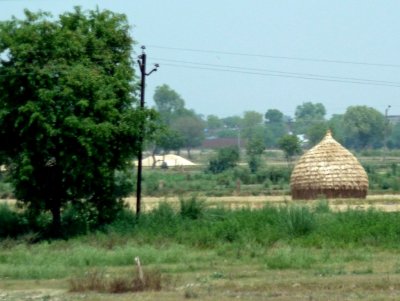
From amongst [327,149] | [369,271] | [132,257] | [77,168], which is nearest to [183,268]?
[132,257]

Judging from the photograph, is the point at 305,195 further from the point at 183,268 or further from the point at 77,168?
the point at 183,268

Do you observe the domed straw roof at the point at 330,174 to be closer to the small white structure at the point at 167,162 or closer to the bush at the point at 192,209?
the bush at the point at 192,209

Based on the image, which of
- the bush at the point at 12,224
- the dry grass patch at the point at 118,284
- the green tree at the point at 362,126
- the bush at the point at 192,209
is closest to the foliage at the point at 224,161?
the bush at the point at 192,209

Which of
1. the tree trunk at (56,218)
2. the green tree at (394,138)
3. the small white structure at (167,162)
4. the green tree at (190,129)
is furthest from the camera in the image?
the green tree at (394,138)

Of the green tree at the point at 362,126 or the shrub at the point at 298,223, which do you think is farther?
the green tree at the point at 362,126

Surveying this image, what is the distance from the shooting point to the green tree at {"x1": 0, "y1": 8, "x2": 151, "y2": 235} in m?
30.8

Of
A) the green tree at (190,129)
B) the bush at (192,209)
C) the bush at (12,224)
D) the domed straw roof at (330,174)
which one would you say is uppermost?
the green tree at (190,129)

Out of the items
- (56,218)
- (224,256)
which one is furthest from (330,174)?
(224,256)

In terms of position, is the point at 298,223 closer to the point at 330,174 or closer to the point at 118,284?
the point at 118,284

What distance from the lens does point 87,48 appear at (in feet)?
107

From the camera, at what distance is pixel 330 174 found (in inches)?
1753

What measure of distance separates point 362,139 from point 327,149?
362ft

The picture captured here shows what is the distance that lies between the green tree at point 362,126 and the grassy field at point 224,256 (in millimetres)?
113843

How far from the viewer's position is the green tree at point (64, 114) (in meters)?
30.8
